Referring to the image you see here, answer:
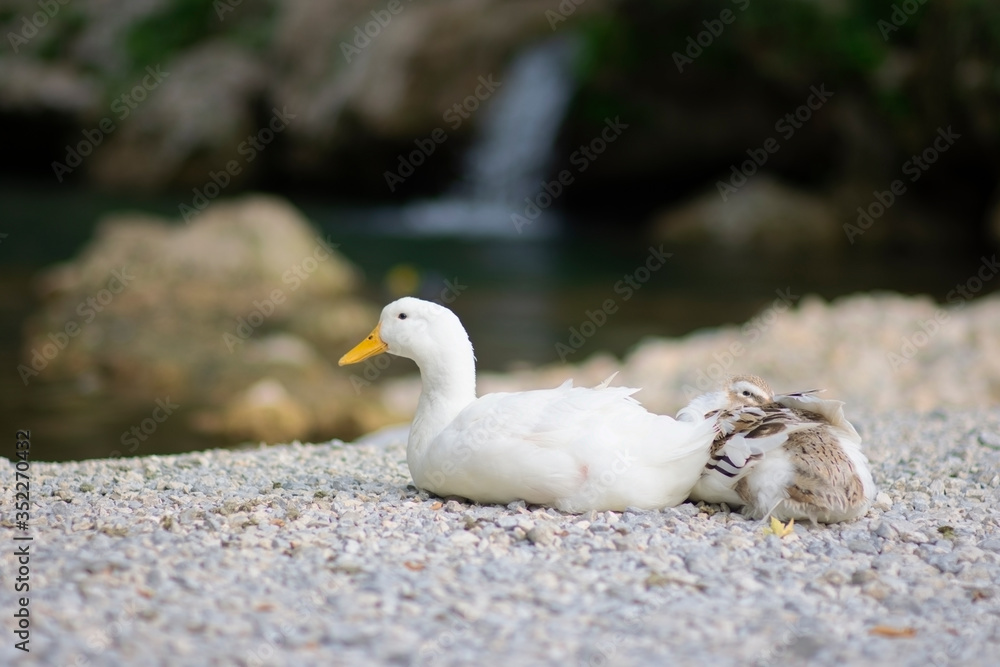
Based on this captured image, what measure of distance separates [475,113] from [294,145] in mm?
4515

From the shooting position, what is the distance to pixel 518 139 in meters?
20.8

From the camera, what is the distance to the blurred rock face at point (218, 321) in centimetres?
875

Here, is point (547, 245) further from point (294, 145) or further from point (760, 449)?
point (760, 449)

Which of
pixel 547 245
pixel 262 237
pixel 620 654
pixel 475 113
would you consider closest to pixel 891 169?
pixel 547 245

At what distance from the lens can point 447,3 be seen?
20.6 m
